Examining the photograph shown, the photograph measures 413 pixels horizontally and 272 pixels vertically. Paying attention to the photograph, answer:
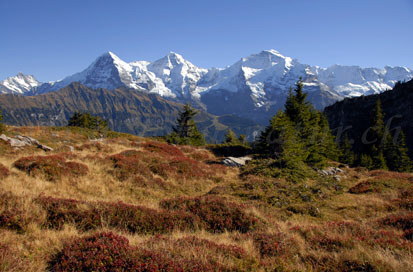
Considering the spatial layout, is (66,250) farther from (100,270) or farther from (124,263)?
Result: (124,263)

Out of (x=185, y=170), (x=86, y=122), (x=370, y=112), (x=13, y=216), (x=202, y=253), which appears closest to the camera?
(x=202, y=253)

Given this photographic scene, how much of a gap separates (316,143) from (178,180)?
2002 centimetres

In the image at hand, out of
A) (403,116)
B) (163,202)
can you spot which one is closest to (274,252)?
(163,202)

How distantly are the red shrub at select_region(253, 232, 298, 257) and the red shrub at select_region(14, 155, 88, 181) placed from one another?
430 inches

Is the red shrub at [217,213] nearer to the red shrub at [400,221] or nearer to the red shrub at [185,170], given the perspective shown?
the red shrub at [400,221]

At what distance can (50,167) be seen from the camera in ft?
41.9

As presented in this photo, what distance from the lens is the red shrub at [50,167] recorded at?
40.1 feet

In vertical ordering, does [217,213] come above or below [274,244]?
below

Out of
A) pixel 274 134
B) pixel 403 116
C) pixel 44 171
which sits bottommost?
pixel 44 171

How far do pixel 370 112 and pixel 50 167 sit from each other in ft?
479

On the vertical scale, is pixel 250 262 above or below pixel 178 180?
above

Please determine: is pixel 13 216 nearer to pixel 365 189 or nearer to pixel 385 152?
pixel 365 189

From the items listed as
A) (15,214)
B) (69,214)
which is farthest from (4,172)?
(69,214)

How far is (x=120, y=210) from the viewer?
7.93m
